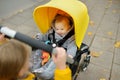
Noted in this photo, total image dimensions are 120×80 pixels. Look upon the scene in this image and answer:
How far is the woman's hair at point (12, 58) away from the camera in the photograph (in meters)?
1.14

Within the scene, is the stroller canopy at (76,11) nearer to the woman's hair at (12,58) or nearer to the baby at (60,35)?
the baby at (60,35)

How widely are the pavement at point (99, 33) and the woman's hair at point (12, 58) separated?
168 centimetres

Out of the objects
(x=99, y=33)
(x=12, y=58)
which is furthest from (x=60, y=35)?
(x=99, y=33)

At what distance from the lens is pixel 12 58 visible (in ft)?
3.76

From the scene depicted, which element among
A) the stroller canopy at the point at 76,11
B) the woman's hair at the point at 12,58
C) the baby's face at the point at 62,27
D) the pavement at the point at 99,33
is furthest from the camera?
the pavement at the point at 99,33

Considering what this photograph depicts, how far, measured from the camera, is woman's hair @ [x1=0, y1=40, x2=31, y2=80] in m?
1.14

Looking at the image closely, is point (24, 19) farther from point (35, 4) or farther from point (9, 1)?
point (35, 4)

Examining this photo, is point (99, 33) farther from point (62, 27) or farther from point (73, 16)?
point (73, 16)

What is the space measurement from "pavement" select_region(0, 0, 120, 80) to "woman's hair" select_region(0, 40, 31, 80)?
1675 millimetres

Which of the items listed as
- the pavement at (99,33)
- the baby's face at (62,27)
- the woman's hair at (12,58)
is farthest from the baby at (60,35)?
the woman's hair at (12,58)

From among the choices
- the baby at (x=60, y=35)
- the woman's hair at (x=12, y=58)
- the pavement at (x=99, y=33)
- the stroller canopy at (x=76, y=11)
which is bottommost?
the pavement at (x=99, y=33)

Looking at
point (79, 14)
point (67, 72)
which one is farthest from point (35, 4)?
point (67, 72)

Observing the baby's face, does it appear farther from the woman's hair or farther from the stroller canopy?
the woman's hair

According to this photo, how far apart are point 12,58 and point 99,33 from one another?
304 centimetres
